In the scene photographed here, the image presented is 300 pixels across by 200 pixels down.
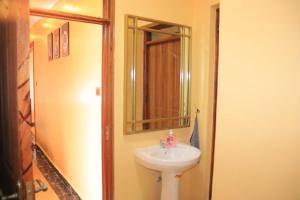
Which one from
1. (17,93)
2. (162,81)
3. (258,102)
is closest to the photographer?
(17,93)

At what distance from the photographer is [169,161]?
6.43ft

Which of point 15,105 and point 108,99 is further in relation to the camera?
point 108,99

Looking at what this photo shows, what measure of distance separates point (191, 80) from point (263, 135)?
126 cm

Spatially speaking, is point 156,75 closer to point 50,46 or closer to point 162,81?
point 162,81

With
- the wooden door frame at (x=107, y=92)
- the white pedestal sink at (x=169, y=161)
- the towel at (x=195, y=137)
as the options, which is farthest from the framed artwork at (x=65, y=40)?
the towel at (x=195, y=137)

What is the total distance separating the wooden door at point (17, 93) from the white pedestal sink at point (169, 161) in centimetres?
116

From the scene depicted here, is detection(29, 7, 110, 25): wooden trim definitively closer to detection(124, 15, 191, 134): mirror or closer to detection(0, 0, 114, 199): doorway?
detection(124, 15, 191, 134): mirror

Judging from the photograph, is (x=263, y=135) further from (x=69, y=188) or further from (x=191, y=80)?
(x=69, y=188)

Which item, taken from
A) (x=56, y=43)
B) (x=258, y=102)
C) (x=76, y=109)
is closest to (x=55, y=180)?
(x=76, y=109)

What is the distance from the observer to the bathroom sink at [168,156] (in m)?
1.97

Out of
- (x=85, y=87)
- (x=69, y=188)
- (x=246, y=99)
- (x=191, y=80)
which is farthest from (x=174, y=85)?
(x=69, y=188)

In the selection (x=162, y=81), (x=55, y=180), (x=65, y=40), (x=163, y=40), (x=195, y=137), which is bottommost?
(x=55, y=180)

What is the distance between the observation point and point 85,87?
269 cm

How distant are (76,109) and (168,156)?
4.27 ft
